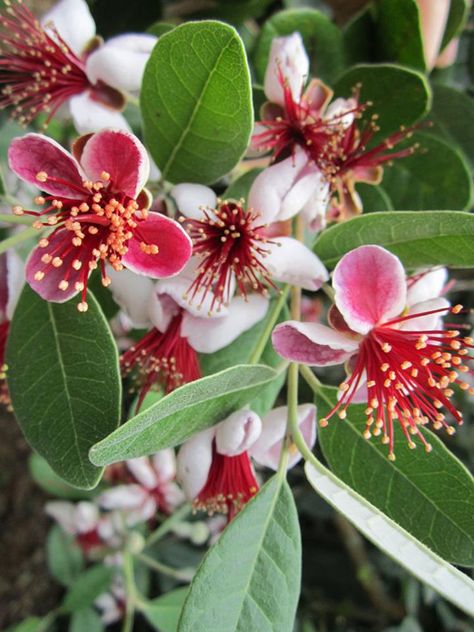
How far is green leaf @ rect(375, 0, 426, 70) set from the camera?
3.21ft

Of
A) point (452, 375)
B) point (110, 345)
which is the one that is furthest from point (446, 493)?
point (110, 345)

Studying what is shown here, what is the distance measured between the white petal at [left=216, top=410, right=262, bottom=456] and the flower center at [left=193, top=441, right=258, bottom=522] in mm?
47

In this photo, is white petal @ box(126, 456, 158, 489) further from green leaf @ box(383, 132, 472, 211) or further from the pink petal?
the pink petal

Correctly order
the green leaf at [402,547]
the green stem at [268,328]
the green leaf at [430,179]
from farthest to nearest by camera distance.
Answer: the green leaf at [430,179] < the green stem at [268,328] < the green leaf at [402,547]

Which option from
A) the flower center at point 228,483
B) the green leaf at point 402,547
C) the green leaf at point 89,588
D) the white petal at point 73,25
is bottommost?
the green leaf at point 89,588

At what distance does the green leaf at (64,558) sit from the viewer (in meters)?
1.96

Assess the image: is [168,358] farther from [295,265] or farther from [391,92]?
[391,92]

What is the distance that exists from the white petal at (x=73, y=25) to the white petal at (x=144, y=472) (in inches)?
36.4

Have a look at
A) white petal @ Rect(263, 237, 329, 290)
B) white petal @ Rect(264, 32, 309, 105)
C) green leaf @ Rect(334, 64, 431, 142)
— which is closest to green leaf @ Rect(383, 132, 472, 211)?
green leaf @ Rect(334, 64, 431, 142)

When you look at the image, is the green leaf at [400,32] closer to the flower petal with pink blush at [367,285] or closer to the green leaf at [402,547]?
the flower petal with pink blush at [367,285]

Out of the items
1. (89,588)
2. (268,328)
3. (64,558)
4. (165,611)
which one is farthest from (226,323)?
(64,558)

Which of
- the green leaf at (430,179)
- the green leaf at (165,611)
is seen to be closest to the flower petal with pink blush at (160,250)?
the green leaf at (430,179)

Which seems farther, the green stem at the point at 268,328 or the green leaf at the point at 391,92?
the green leaf at the point at 391,92

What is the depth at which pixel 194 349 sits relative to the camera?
0.80 metres
